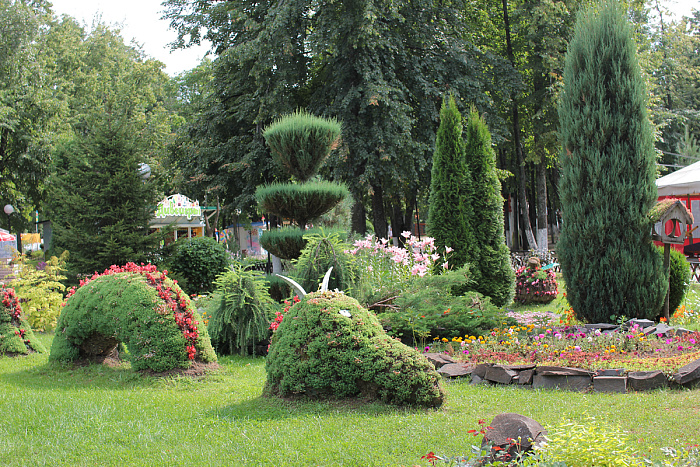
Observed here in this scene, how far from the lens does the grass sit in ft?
11.7

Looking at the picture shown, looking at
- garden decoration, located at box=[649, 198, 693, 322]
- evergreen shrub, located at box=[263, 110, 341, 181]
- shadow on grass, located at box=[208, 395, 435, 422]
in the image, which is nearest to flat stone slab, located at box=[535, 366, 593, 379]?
shadow on grass, located at box=[208, 395, 435, 422]

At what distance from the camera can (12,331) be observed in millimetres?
7852

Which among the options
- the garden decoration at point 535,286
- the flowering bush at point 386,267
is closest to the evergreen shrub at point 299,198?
the flowering bush at point 386,267

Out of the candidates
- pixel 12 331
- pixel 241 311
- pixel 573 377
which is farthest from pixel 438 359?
pixel 12 331

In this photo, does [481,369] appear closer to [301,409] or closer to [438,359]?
[438,359]

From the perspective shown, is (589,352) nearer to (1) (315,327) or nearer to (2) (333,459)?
(1) (315,327)

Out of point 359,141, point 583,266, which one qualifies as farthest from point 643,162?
point 359,141

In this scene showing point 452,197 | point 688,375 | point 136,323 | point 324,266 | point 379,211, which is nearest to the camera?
point 688,375

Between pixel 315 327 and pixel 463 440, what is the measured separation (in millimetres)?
1621

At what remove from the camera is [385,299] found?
8.30m

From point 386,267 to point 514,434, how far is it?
20.8 feet

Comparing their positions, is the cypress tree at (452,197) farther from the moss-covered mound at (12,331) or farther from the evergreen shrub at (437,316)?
the moss-covered mound at (12,331)

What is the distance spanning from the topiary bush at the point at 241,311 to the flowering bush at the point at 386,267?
53.6 inches

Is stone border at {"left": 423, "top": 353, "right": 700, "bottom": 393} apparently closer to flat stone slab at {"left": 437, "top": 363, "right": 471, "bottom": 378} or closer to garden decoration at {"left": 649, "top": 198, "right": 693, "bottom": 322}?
flat stone slab at {"left": 437, "top": 363, "right": 471, "bottom": 378}
